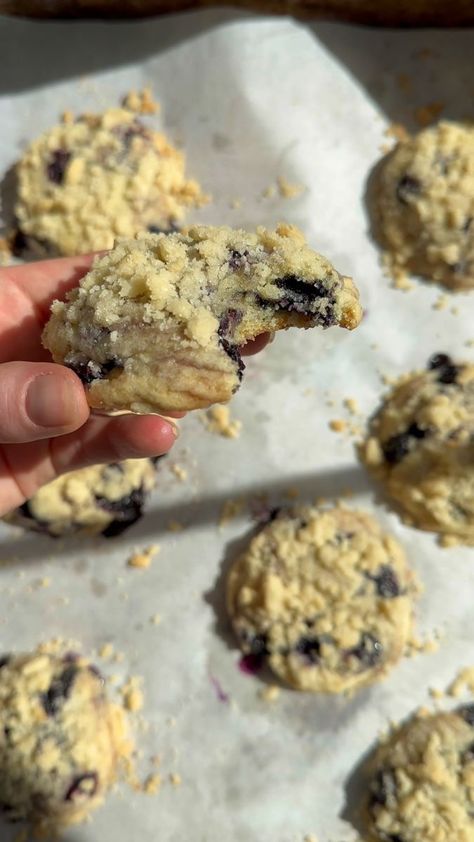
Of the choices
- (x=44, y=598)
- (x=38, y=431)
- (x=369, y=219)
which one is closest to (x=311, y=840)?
(x=44, y=598)

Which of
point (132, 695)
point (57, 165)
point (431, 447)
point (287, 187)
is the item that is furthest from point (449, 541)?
point (57, 165)

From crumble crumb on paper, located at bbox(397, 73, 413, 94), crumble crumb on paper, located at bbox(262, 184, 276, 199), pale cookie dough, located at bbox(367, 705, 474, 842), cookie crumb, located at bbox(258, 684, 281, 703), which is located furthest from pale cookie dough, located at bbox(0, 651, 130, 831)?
crumble crumb on paper, located at bbox(397, 73, 413, 94)

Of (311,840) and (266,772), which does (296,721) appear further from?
(311,840)

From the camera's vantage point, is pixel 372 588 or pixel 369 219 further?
pixel 369 219

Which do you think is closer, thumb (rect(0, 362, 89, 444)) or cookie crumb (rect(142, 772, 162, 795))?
thumb (rect(0, 362, 89, 444))

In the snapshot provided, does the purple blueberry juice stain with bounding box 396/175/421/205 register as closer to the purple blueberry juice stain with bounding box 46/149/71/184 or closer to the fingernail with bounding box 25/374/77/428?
the purple blueberry juice stain with bounding box 46/149/71/184

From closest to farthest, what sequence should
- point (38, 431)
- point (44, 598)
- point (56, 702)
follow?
1. point (38, 431)
2. point (56, 702)
3. point (44, 598)
